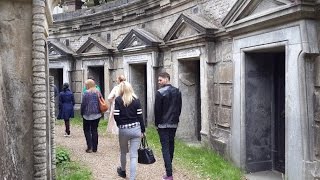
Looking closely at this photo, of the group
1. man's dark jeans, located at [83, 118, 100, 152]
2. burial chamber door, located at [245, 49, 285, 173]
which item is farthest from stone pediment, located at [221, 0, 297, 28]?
man's dark jeans, located at [83, 118, 100, 152]

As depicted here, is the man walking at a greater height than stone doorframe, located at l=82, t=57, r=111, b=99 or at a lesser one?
lesser

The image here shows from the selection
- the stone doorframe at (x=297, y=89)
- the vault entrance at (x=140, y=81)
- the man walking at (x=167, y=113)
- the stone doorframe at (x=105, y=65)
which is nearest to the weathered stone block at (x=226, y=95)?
the stone doorframe at (x=297, y=89)

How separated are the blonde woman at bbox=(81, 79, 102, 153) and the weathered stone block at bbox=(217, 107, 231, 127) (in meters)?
2.55

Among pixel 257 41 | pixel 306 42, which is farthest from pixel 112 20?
pixel 306 42

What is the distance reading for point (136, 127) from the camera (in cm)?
576

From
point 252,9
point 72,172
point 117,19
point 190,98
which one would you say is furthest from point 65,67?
point 252,9

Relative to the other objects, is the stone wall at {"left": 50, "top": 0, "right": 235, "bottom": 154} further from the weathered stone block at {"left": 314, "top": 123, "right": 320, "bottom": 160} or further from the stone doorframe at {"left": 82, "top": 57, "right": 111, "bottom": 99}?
the weathered stone block at {"left": 314, "top": 123, "right": 320, "bottom": 160}

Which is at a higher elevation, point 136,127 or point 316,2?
point 316,2

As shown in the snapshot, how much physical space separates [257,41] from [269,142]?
2004mm

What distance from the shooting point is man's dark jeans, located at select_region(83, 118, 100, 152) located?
8305 millimetres

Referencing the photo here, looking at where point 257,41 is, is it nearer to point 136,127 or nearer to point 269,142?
point 269,142

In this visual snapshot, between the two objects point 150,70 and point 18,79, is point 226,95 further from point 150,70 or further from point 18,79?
point 18,79

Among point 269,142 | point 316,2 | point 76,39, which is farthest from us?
point 76,39

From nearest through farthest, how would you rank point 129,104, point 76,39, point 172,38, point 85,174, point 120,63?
point 129,104, point 85,174, point 172,38, point 120,63, point 76,39
